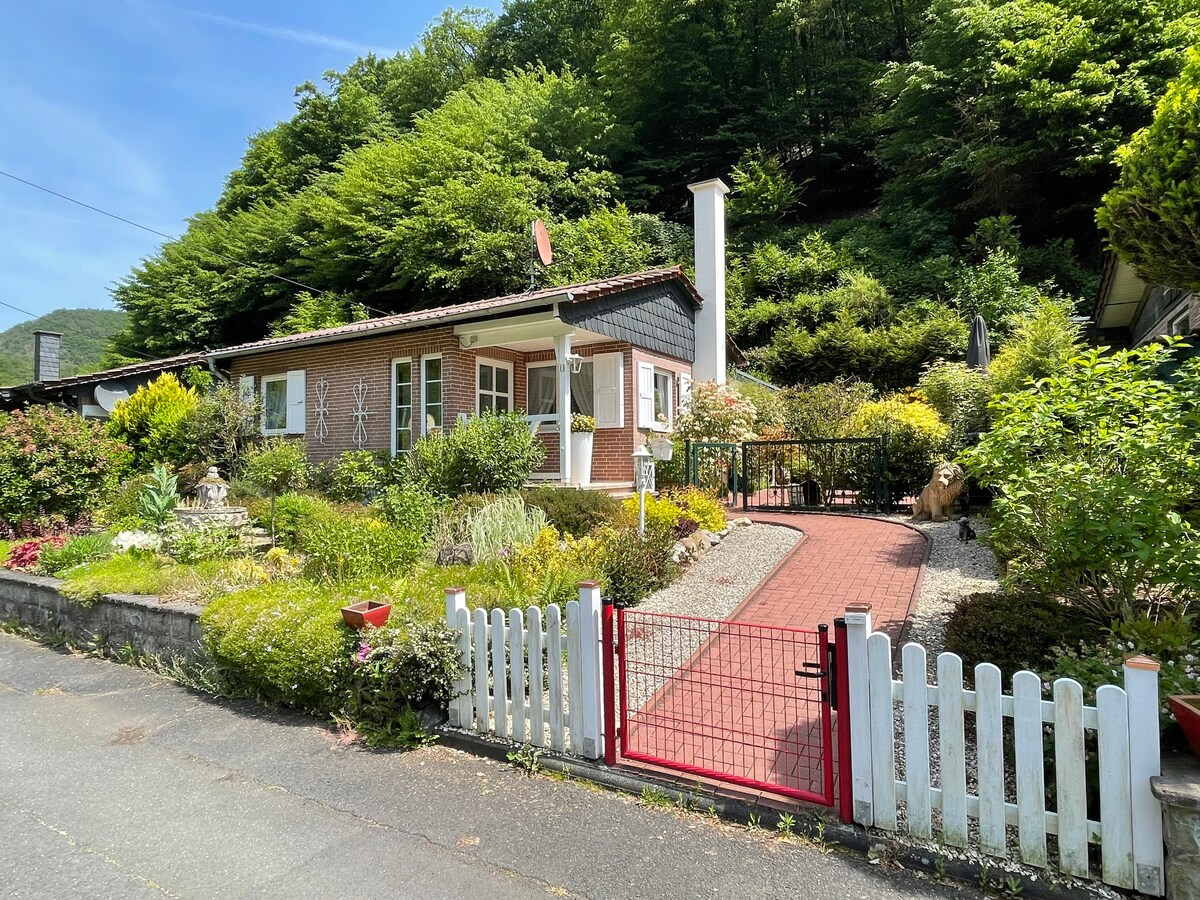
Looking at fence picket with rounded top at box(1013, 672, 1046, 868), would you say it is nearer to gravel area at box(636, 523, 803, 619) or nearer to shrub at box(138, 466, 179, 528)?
gravel area at box(636, 523, 803, 619)

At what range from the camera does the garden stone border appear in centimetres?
566

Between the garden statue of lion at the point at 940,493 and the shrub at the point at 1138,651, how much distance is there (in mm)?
6270

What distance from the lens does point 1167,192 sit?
3971 millimetres

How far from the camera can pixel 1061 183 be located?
849 inches

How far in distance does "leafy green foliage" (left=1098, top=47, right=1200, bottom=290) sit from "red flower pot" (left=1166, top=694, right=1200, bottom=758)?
3088mm

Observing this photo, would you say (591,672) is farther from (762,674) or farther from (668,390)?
(668,390)

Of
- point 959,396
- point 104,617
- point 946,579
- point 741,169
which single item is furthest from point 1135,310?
point 104,617

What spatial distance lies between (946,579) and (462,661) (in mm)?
5150

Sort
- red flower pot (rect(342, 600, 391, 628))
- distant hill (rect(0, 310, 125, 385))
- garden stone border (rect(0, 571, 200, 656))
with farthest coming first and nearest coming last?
distant hill (rect(0, 310, 125, 385)), garden stone border (rect(0, 571, 200, 656)), red flower pot (rect(342, 600, 391, 628))

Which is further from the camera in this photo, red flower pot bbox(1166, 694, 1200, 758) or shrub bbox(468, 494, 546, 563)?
shrub bbox(468, 494, 546, 563)

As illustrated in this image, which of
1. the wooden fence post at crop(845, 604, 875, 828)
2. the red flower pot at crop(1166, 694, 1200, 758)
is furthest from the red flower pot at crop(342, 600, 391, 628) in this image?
the red flower pot at crop(1166, 694, 1200, 758)

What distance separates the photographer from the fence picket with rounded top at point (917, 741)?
2.79 meters

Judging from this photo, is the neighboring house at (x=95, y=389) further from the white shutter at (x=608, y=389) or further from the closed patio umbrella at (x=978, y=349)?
the closed patio umbrella at (x=978, y=349)

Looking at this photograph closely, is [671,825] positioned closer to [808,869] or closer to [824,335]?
[808,869]
